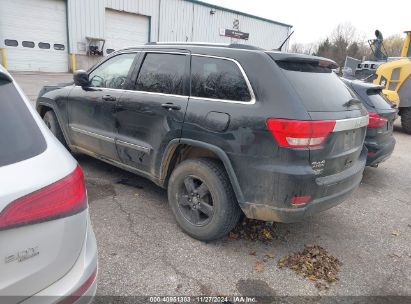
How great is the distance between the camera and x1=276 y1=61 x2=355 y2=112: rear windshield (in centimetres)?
274

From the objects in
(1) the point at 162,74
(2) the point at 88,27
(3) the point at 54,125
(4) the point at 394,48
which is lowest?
(3) the point at 54,125

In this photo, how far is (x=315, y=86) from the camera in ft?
9.64

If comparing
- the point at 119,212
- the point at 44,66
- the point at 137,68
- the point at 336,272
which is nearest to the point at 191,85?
the point at 137,68

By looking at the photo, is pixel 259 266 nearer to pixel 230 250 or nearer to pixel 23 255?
pixel 230 250

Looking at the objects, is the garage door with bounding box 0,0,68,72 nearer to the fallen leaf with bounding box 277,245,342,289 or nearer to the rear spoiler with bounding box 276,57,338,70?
the rear spoiler with bounding box 276,57,338,70

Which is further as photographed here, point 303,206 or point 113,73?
point 113,73

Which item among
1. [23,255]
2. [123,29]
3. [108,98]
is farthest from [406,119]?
[123,29]

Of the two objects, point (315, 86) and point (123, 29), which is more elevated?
point (123, 29)

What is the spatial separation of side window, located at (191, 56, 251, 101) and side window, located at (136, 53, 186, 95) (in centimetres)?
17

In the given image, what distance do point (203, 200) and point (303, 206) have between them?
3.06 ft

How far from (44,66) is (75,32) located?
278cm

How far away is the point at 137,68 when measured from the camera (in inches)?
147

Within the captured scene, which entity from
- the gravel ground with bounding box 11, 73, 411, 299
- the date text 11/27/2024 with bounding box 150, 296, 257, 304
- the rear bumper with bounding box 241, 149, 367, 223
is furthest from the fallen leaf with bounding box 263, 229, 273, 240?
the date text 11/27/2024 with bounding box 150, 296, 257, 304

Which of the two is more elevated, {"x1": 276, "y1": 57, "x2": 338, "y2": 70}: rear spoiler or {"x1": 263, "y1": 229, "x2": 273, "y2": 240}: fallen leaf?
{"x1": 276, "y1": 57, "x2": 338, "y2": 70}: rear spoiler
